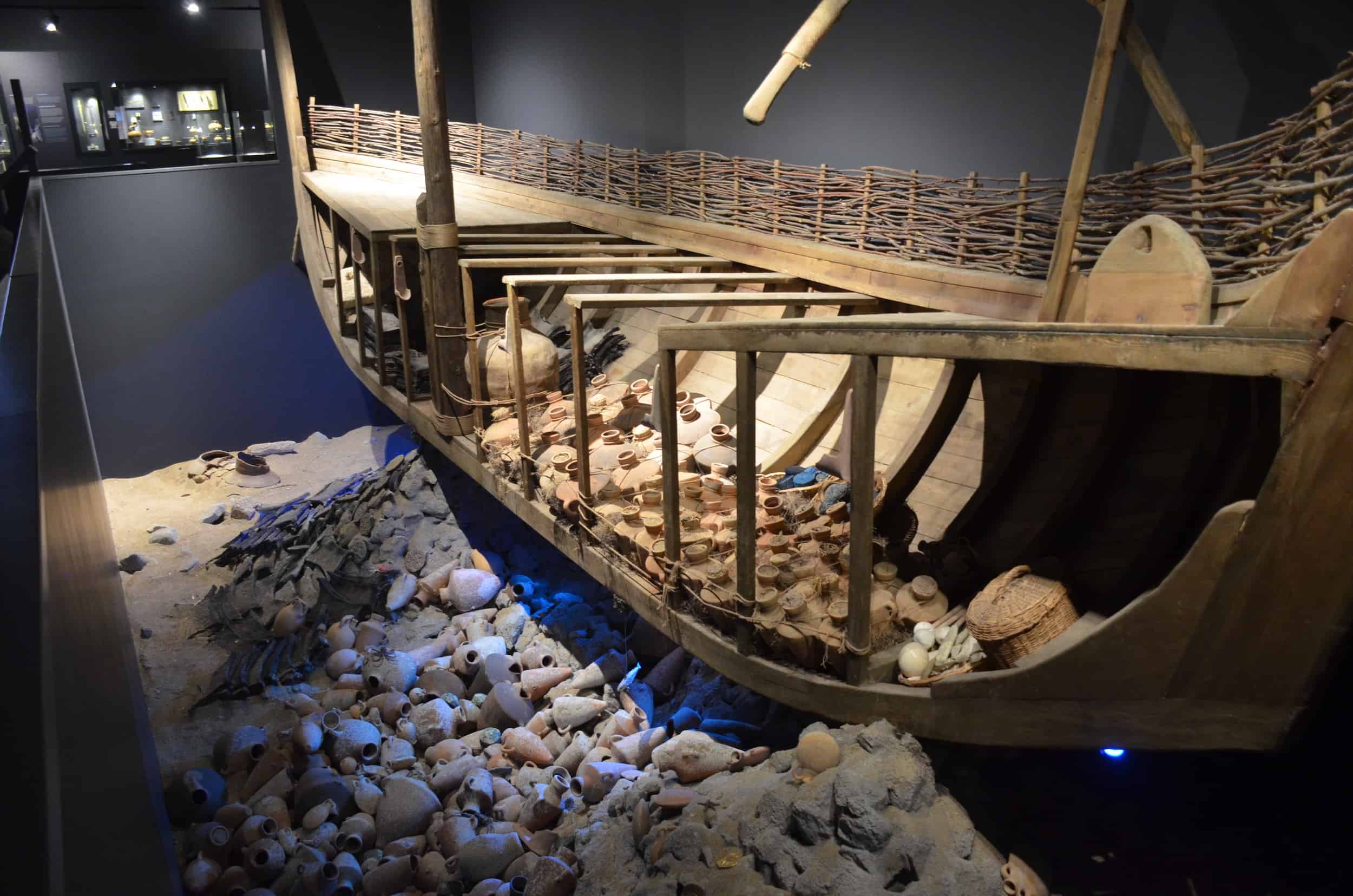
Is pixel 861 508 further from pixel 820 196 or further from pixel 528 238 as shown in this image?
pixel 528 238

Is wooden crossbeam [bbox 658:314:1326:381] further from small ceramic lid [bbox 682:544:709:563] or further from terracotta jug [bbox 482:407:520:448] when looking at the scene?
terracotta jug [bbox 482:407:520:448]

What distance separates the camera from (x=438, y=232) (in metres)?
6.04

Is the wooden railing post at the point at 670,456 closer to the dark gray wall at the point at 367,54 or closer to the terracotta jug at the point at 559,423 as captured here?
the terracotta jug at the point at 559,423

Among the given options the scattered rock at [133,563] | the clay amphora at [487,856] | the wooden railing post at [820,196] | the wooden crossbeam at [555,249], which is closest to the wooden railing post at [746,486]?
the clay amphora at [487,856]

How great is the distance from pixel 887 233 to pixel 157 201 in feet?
28.9

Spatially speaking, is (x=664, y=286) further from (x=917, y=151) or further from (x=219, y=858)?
(x=219, y=858)

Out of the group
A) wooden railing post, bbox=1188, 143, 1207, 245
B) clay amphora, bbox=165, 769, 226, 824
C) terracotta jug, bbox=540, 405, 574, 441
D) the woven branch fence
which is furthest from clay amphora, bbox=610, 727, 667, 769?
wooden railing post, bbox=1188, 143, 1207, 245

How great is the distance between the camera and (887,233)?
5309mm

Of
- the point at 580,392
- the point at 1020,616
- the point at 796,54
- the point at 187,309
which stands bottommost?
the point at 187,309

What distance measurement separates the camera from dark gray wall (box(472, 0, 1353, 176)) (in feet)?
14.5

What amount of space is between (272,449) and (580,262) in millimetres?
7628

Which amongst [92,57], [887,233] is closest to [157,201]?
[92,57]

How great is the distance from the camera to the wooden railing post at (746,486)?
3.37 metres

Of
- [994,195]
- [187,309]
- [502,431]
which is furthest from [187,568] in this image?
[994,195]
